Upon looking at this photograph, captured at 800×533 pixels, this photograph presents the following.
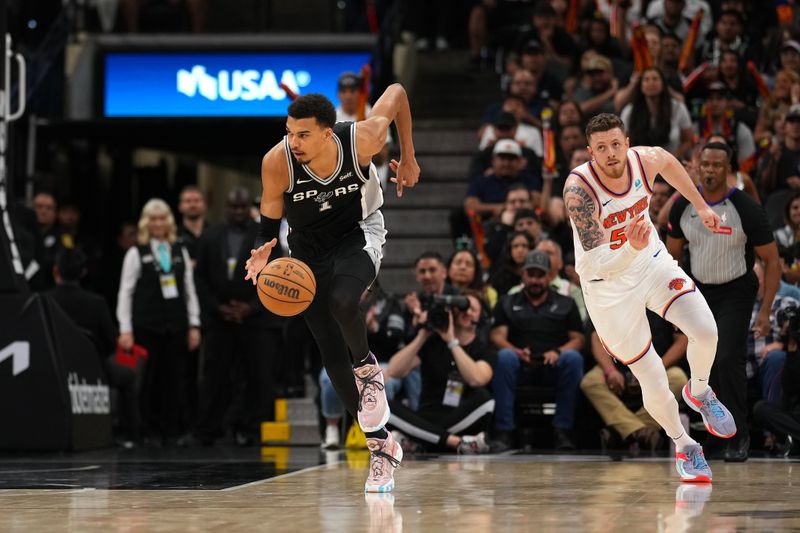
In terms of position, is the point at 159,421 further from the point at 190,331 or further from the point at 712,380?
the point at 712,380

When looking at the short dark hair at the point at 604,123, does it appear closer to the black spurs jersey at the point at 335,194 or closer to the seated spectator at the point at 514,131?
the black spurs jersey at the point at 335,194

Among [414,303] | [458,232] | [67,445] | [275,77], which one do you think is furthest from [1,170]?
[275,77]

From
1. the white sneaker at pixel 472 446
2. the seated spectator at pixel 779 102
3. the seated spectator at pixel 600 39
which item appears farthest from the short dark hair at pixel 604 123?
the seated spectator at pixel 600 39

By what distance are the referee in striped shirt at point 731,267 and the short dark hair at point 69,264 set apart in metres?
5.03

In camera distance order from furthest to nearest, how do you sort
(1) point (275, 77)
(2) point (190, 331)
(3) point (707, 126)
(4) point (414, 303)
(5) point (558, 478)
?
(1) point (275, 77), (3) point (707, 126), (2) point (190, 331), (4) point (414, 303), (5) point (558, 478)

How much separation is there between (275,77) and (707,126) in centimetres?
564

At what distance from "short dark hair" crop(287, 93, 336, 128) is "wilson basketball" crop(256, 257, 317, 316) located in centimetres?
70

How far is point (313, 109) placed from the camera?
20.5 feet

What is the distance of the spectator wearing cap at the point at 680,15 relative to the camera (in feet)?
48.7

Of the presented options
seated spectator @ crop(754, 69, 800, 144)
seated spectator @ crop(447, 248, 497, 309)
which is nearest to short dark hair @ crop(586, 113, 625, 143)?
seated spectator @ crop(447, 248, 497, 309)

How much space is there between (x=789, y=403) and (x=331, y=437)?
345 cm

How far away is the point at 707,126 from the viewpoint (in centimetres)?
1254

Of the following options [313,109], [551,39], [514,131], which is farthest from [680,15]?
[313,109]

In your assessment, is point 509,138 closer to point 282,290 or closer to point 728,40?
point 728,40
